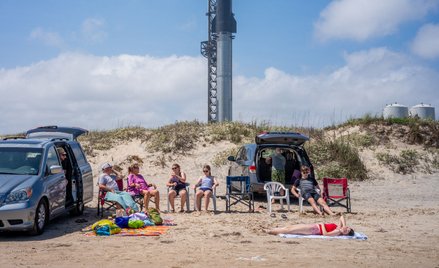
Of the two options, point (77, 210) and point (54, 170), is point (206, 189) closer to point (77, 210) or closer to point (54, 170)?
point (77, 210)

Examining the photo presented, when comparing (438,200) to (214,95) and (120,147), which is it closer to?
(120,147)

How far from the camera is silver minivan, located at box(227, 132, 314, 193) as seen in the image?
42.3 ft

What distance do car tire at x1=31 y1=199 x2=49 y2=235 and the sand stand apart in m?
0.17

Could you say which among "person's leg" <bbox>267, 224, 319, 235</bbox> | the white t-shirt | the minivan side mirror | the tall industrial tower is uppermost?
the tall industrial tower

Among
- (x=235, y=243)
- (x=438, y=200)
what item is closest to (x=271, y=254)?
(x=235, y=243)

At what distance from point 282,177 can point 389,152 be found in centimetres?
934

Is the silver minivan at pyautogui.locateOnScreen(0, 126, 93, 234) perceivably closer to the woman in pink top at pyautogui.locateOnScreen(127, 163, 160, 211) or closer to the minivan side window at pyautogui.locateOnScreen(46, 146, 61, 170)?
the minivan side window at pyautogui.locateOnScreen(46, 146, 61, 170)

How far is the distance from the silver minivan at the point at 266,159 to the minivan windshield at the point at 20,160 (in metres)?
5.41

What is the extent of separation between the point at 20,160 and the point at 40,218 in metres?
1.27

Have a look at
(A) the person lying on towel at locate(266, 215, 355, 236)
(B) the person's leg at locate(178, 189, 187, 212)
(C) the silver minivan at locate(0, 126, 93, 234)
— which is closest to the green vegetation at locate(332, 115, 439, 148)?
(B) the person's leg at locate(178, 189, 187, 212)

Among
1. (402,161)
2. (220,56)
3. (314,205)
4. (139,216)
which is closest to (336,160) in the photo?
(402,161)

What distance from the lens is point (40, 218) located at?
334 inches

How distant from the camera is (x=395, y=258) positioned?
6609 millimetres

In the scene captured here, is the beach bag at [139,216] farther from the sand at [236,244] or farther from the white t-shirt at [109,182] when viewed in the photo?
the white t-shirt at [109,182]
